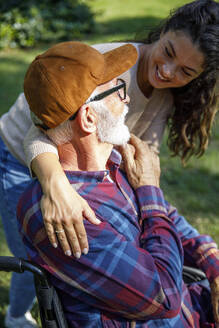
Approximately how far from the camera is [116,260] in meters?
1.67

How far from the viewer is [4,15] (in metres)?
10.8

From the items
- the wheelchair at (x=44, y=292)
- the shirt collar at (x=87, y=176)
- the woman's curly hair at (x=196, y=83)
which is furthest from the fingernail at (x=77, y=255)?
the woman's curly hair at (x=196, y=83)

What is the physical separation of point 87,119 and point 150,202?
48 cm

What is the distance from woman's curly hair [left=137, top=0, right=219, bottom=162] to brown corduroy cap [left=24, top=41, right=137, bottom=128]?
2.32 ft

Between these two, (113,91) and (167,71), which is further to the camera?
(167,71)

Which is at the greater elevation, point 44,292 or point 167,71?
point 167,71

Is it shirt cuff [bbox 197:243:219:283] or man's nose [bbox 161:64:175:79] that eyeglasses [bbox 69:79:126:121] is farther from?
shirt cuff [bbox 197:243:219:283]

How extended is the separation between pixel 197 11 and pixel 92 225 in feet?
4.40

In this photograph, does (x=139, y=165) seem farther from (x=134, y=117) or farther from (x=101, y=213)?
(x=134, y=117)

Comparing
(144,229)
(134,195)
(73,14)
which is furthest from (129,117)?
(73,14)

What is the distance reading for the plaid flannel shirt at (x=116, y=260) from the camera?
1666 millimetres

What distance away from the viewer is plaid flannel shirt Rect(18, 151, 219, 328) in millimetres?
1666

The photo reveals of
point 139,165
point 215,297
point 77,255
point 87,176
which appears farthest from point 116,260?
point 215,297

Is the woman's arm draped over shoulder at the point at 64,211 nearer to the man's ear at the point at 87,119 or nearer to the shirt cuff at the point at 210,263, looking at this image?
the man's ear at the point at 87,119
